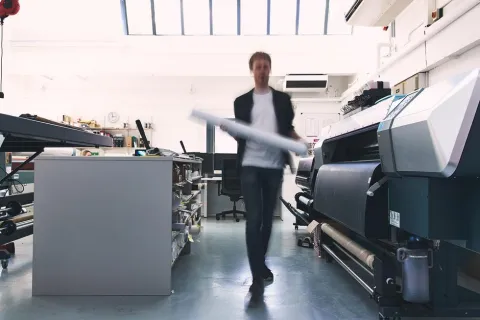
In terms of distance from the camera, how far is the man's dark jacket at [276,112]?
1.88 meters

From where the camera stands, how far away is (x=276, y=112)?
188 cm

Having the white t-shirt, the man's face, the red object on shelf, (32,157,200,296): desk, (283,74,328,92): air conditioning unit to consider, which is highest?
(283,74,328,92): air conditioning unit

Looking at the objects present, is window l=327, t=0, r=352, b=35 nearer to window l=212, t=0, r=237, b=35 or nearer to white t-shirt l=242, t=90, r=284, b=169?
window l=212, t=0, r=237, b=35

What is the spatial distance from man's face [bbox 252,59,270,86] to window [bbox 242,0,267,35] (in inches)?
213

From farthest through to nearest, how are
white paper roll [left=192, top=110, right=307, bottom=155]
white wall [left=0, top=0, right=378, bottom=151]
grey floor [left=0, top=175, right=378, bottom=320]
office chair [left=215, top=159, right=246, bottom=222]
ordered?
white wall [left=0, top=0, right=378, bottom=151] < office chair [left=215, top=159, right=246, bottom=222] < white paper roll [left=192, top=110, right=307, bottom=155] < grey floor [left=0, top=175, right=378, bottom=320]

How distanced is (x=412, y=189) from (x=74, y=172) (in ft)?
5.22

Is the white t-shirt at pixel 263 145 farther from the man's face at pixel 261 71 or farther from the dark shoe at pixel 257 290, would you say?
the dark shoe at pixel 257 290

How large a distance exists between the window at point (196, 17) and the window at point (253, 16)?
69cm

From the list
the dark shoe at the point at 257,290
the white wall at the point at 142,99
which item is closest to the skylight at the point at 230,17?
the white wall at the point at 142,99

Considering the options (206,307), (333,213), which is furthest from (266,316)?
(333,213)

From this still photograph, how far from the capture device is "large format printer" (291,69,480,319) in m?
0.88

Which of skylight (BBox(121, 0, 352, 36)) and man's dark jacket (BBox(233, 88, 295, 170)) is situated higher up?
skylight (BBox(121, 0, 352, 36))

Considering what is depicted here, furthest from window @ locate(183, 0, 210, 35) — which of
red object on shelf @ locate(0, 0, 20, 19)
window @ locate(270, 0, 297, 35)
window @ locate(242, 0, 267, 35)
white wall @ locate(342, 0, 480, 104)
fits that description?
red object on shelf @ locate(0, 0, 20, 19)

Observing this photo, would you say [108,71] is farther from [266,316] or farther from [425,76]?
[266,316]
